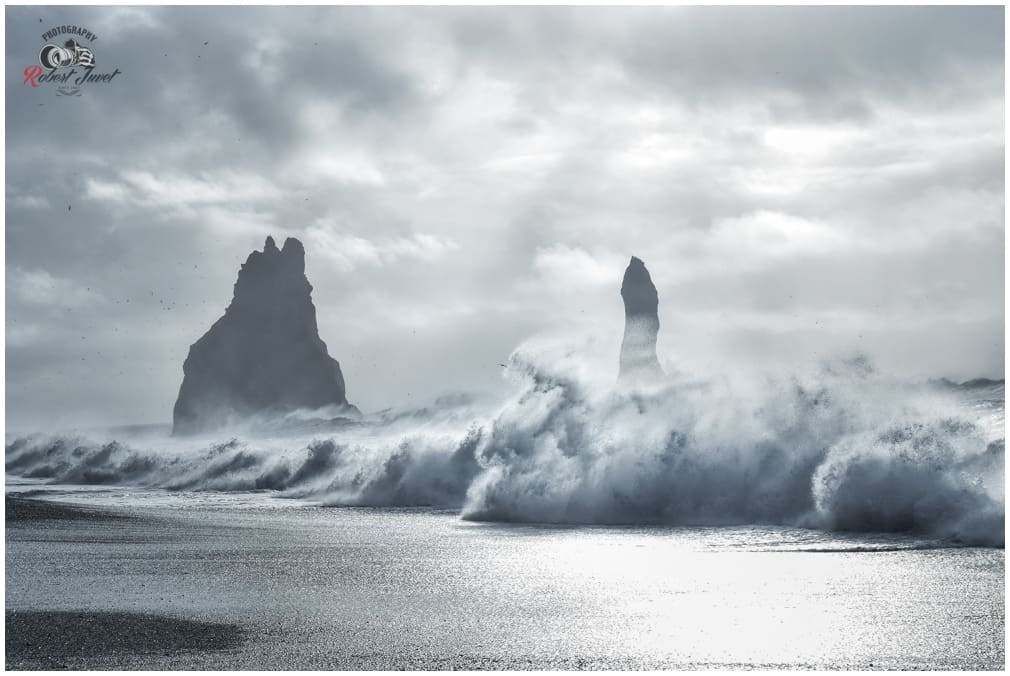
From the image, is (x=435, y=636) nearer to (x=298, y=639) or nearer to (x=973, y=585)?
(x=298, y=639)

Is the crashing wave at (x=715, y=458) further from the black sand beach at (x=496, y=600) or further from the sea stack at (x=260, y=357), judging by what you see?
the sea stack at (x=260, y=357)

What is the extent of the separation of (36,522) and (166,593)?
257 inches

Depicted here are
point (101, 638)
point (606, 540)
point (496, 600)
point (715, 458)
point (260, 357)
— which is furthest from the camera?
point (260, 357)

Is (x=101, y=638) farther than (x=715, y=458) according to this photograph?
No

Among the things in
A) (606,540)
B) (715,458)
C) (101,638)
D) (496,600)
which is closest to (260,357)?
(715,458)

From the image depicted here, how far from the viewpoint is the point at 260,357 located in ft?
222

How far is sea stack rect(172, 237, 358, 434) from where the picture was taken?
67.4m

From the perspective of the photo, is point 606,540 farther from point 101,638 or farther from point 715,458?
point 101,638

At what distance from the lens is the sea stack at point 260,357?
6738 cm

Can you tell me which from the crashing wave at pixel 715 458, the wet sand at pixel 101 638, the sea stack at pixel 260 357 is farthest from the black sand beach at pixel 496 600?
the sea stack at pixel 260 357

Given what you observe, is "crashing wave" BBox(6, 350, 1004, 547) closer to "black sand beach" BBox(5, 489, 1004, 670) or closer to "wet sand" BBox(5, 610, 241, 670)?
"black sand beach" BBox(5, 489, 1004, 670)

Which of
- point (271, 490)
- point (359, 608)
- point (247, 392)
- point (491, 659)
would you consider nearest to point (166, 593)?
point (359, 608)

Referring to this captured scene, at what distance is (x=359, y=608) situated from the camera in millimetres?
7918

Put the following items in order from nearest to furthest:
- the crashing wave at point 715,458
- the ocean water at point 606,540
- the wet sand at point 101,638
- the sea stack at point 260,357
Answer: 1. the wet sand at point 101,638
2. the ocean water at point 606,540
3. the crashing wave at point 715,458
4. the sea stack at point 260,357
